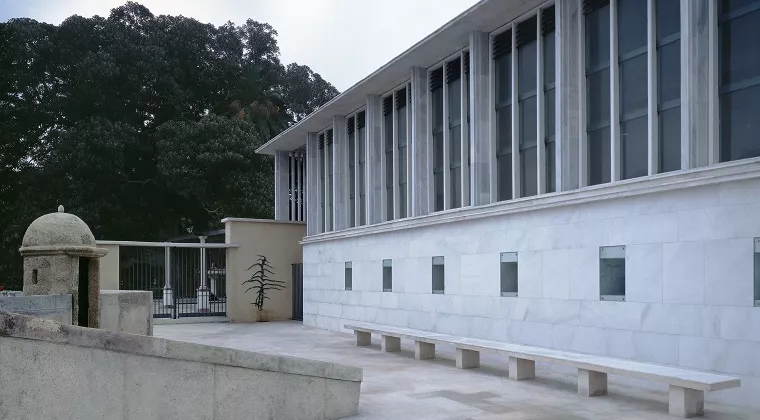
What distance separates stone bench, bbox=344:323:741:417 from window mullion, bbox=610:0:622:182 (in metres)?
3.10

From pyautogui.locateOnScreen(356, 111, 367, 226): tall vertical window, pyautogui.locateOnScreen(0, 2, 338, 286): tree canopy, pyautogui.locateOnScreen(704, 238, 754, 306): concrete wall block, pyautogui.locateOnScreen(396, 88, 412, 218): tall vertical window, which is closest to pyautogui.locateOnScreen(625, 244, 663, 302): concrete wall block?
pyautogui.locateOnScreen(704, 238, 754, 306): concrete wall block

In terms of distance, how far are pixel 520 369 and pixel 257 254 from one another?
16336 mm

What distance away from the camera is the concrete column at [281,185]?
28.0 m

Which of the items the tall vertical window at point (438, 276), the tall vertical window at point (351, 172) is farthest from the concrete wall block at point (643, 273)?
the tall vertical window at point (351, 172)

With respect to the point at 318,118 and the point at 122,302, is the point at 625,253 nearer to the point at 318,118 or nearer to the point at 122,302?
the point at 122,302

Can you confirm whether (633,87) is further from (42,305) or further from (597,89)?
(42,305)

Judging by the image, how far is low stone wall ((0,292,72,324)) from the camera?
10570 mm

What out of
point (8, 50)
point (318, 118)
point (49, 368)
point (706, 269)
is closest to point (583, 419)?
point (706, 269)

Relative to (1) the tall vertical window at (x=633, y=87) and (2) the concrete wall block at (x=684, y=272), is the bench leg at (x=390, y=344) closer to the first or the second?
(1) the tall vertical window at (x=633, y=87)

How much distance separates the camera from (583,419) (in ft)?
27.9

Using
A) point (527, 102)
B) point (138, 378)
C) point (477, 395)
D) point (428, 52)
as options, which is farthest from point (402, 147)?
point (138, 378)

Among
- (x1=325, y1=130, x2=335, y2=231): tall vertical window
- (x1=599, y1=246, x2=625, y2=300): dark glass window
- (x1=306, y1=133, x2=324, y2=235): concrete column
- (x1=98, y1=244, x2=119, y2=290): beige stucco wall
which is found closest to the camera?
(x1=599, y1=246, x2=625, y2=300): dark glass window

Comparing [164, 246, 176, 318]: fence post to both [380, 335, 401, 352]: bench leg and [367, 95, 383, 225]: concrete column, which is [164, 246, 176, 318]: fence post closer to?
[367, 95, 383, 225]: concrete column

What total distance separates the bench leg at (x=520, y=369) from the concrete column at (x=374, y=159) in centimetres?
918
